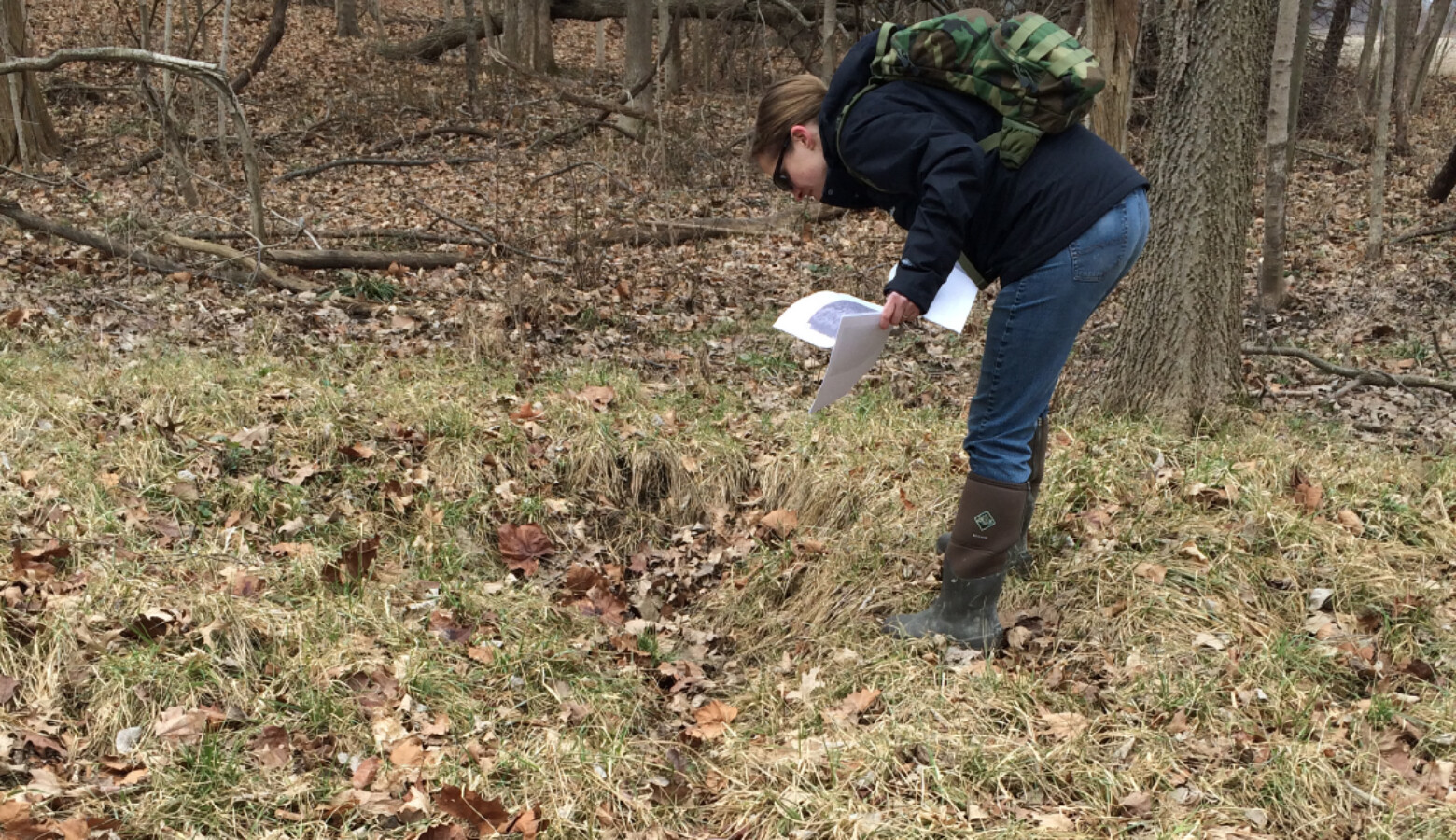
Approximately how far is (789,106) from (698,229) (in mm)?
6906

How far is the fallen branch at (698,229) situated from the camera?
936 centimetres

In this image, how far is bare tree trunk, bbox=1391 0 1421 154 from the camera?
1339 cm

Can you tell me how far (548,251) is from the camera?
8.78m

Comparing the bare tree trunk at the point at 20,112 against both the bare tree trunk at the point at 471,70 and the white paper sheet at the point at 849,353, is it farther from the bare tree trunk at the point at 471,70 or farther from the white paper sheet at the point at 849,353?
the white paper sheet at the point at 849,353

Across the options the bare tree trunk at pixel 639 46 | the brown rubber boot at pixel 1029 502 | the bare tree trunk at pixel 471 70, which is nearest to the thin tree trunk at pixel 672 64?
the bare tree trunk at pixel 639 46

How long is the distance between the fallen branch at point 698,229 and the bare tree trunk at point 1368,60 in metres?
9.93

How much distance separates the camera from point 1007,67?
8.79 feet

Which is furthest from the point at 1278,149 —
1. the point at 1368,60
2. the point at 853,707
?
the point at 1368,60

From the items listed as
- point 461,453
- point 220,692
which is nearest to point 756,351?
point 461,453

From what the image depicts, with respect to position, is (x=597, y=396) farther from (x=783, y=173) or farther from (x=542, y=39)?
(x=542, y=39)

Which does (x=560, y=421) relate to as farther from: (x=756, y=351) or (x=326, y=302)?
(x=326, y=302)

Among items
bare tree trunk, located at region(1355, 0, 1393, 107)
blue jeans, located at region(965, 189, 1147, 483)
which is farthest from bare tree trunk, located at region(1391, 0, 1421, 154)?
blue jeans, located at region(965, 189, 1147, 483)

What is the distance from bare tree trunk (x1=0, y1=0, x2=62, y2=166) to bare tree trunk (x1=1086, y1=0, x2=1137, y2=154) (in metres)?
10.2

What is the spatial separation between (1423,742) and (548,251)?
7252 millimetres
